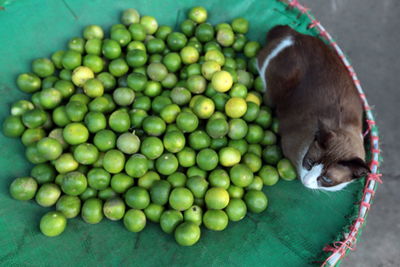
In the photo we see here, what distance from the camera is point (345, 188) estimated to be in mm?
3084

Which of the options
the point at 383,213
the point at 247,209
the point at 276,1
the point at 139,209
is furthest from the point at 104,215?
the point at 383,213

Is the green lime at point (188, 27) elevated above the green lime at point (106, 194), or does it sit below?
above

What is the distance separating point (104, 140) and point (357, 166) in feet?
7.31

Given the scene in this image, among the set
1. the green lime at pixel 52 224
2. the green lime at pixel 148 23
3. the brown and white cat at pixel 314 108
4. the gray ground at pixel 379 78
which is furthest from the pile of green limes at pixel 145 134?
the gray ground at pixel 379 78

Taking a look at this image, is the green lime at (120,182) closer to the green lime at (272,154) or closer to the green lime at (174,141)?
the green lime at (174,141)

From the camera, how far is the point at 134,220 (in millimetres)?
2729

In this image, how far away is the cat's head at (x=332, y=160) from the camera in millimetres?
→ 2553

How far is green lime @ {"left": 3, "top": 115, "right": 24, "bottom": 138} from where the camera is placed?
119 inches

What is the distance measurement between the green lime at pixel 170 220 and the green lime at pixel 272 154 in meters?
1.14

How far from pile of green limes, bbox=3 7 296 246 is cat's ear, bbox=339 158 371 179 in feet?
2.10

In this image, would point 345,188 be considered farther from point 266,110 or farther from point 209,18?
point 209,18

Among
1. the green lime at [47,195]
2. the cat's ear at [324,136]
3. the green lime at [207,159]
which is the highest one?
the cat's ear at [324,136]

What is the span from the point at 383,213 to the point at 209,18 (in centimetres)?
355

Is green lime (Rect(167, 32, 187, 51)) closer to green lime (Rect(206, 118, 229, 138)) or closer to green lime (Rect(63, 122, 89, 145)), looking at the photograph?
green lime (Rect(206, 118, 229, 138))
